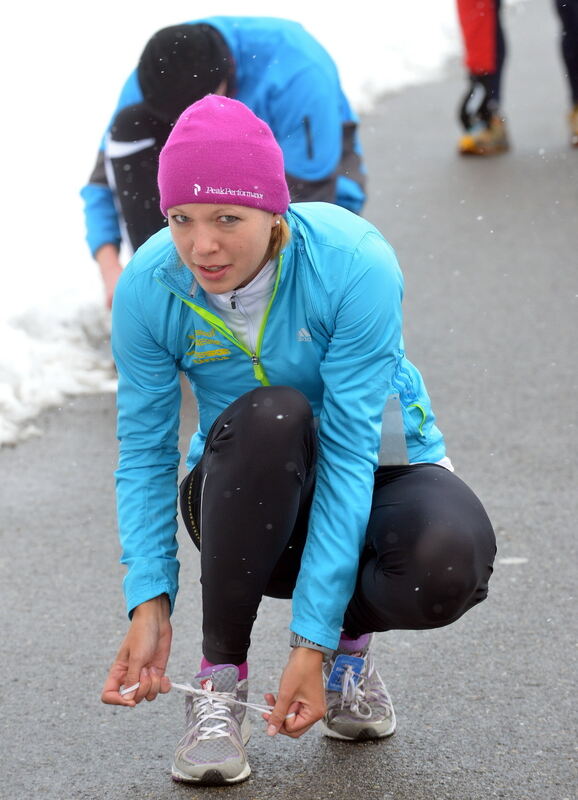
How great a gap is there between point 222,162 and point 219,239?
5.7 inches

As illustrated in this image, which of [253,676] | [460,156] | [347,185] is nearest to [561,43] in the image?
[460,156]

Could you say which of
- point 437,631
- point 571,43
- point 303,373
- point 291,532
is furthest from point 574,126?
point 291,532

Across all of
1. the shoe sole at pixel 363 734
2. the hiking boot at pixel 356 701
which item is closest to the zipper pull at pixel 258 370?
the hiking boot at pixel 356 701

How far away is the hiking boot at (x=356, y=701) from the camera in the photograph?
2.86 m

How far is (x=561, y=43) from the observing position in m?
8.20

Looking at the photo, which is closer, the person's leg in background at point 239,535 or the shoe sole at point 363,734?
the person's leg in background at point 239,535

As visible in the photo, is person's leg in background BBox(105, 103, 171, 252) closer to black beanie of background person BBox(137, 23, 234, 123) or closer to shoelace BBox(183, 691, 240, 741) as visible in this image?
black beanie of background person BBox(137, 23, 234, 123)

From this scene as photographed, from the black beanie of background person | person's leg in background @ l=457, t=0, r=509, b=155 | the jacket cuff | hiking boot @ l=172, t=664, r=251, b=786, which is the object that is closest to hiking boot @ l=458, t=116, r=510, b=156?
person's leg in background @ l=457, t=0, r=509, b=155

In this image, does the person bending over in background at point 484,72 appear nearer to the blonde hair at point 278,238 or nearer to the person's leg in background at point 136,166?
the person's leg in background at point 136,166

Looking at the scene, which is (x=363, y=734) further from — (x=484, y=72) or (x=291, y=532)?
(x=484, y=72)

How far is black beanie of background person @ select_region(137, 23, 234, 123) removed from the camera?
4.47m

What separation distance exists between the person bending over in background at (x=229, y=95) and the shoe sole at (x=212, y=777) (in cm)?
251

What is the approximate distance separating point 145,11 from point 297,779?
10111 mm

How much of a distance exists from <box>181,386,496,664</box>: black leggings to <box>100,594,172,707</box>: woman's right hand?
10cm
